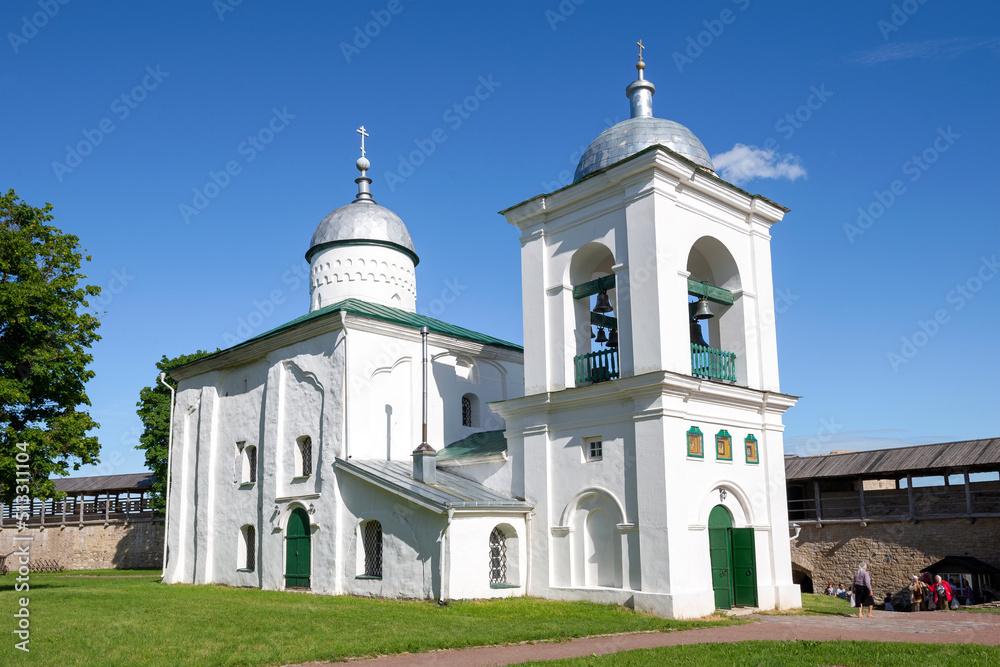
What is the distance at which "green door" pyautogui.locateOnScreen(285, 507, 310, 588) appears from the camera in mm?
16875

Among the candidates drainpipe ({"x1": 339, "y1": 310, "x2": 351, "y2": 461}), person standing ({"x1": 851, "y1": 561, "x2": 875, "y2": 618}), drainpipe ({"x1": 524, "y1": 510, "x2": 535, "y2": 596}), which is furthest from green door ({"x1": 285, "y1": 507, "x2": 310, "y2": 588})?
person standing ({"x1": 851, "y1": 561, "x2": 875, "y2": 618})

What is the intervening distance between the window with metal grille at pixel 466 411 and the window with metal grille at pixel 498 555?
453cm

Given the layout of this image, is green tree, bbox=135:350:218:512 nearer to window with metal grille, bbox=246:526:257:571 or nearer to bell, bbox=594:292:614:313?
window with metal grille, bbox=246:526:257:571

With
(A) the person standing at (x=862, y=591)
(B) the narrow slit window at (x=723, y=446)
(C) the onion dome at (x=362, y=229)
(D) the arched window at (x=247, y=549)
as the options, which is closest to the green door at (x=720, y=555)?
(B) the narrow slit window at (x=723, y=446)

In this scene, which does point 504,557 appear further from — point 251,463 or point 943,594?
point 943,594

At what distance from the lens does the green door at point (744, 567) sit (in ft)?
45.0

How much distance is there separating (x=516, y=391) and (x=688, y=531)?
776 cm

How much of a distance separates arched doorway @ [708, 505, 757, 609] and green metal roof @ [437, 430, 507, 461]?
13.9 feet

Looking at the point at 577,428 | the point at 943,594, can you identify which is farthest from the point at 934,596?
the point at 577,428

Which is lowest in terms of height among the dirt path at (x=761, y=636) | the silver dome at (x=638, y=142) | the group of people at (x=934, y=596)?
the group of people at (x=934, y=596)

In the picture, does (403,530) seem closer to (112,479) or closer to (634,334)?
(634,334)

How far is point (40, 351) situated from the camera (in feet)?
52.3

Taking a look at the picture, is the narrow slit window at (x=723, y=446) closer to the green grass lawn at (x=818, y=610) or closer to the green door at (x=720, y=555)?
the green door at (x=720, y=555)

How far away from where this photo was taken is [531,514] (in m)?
14.6
